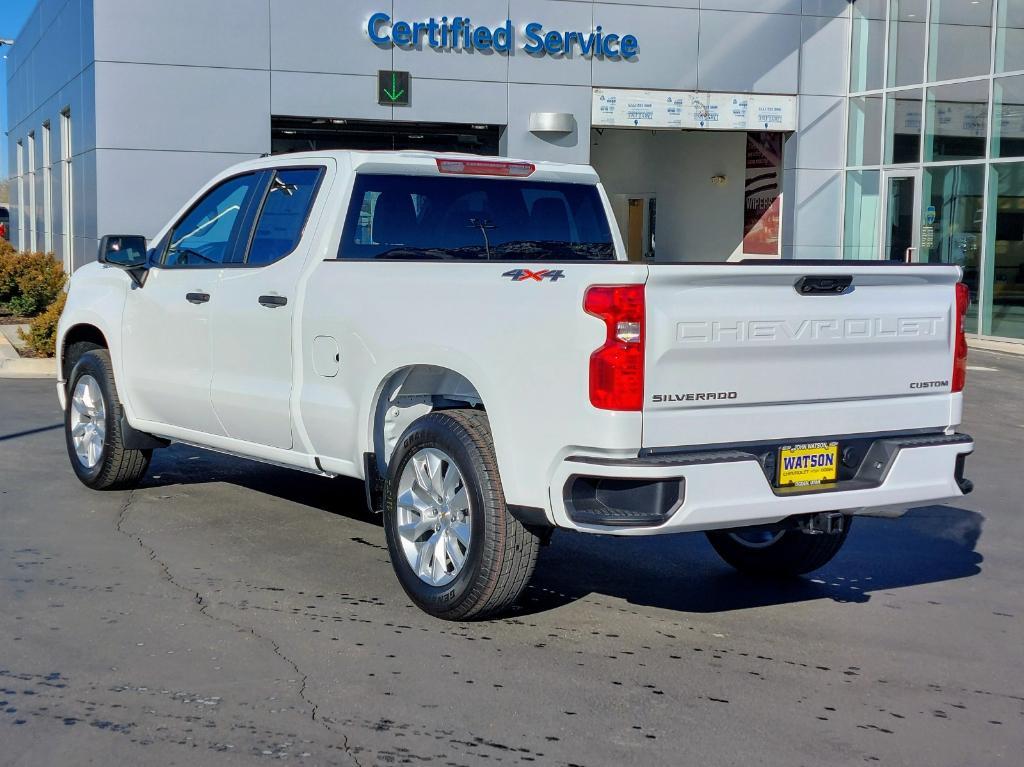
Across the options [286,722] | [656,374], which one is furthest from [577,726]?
[656,374]

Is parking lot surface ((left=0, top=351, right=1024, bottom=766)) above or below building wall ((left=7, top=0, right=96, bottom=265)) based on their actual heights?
below

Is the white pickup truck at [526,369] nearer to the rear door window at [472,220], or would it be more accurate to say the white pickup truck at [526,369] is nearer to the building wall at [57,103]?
the rear door window at [472,220]

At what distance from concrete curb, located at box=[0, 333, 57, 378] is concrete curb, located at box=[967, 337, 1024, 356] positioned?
1319 centimetres

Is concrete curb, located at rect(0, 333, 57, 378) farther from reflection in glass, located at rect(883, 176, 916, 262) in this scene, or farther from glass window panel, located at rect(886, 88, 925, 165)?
glass window panel, located at rect(886, 88, 925, 165)

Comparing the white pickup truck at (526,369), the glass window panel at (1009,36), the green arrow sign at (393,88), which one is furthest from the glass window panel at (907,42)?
the white pickup truck at (526,369)

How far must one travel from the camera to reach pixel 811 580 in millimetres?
6762

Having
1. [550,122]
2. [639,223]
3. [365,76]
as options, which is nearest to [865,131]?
[550,122]

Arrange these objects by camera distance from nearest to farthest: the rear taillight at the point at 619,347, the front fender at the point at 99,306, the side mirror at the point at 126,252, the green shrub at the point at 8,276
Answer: the rear taillight at the point at 619,347 → the side mirror at the point at 126,252 → the front fender at the point at 99,306 → the green shrub at the point at 8,276

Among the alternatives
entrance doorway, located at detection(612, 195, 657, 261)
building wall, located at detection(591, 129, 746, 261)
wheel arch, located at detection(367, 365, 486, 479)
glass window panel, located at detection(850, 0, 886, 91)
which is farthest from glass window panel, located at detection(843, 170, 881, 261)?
wheel arch, located at detection(367, 365, 486, 479)

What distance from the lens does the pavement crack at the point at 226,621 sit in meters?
4.55

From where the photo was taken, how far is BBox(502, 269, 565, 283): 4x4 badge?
512 centimetres

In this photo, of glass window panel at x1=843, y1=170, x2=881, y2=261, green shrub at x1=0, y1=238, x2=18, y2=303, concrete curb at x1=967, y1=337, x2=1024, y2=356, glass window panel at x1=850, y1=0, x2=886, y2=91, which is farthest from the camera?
glass window panel at x1=843, y1=170, x2=881, y2=261

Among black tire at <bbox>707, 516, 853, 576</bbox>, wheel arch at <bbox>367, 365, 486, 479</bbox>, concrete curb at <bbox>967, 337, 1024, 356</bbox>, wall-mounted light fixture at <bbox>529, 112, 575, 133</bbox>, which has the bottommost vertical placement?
black tire at <bbox>707, 516, 853, 576</bbox>

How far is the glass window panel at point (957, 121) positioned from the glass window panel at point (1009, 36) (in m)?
0.52
